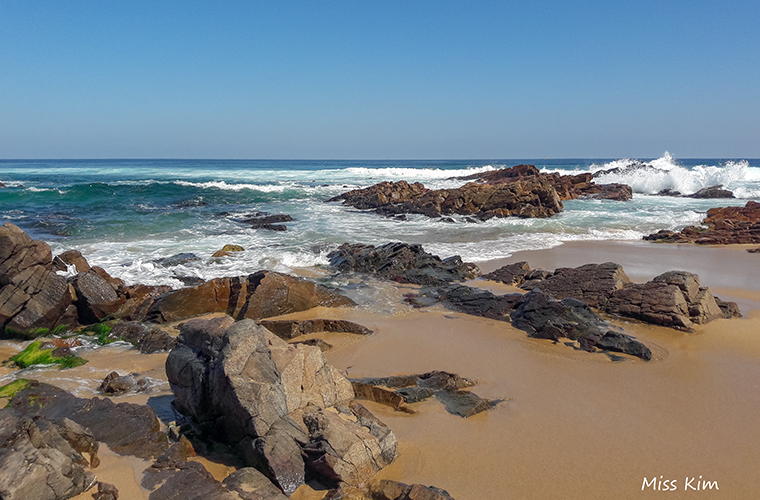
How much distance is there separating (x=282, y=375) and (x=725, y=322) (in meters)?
7.21

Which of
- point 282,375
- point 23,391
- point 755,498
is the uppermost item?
point 282,375

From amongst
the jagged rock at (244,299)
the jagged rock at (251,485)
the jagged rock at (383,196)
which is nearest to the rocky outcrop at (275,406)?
the jagged rock at (251,485)

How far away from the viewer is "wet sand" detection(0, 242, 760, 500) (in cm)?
383

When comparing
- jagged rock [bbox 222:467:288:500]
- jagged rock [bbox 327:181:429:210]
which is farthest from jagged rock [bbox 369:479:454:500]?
jagged rock [bbox 327:181:429:210]

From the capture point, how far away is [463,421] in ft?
15.2

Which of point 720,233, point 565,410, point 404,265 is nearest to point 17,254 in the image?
point 404,265

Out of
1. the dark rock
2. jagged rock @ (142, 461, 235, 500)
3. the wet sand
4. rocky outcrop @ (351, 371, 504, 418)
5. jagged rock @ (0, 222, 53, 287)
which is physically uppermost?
jagged rock @ (0, 222, 53, 287)

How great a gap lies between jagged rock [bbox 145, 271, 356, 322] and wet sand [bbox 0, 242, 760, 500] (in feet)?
1.49

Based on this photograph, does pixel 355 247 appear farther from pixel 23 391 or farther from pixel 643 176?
pixel 643 176

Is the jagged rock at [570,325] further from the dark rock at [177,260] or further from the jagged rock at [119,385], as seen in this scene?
the dark rock at [177,260]

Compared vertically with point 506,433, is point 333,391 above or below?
above

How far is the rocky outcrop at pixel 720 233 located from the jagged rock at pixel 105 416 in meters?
16.6

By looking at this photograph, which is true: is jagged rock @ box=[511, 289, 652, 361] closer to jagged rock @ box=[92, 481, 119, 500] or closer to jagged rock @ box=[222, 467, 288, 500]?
jagged rock @ box=[222, 467, 288, 500]

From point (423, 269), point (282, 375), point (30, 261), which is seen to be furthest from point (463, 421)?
point (30, 261)
